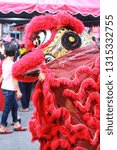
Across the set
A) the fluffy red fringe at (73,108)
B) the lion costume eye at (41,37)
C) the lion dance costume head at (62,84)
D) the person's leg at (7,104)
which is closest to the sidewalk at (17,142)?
the person's leg at (7,104)

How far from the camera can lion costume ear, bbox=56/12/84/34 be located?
326 cm

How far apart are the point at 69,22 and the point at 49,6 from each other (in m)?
4.86

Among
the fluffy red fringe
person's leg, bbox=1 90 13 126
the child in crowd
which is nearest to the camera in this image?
the fluffy red fringe

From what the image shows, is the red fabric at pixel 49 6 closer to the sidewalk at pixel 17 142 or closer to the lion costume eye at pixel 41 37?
the sidewalk at pixel 17 142

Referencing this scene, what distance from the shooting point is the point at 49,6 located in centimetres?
804

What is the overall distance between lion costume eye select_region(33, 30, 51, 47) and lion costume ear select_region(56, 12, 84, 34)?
136 mm

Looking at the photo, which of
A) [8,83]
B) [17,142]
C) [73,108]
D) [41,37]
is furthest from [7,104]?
[73,108]

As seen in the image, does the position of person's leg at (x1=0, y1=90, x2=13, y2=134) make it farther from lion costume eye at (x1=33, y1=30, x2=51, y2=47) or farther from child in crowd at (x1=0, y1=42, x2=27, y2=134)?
lion costume eye at (x1=33, y1=30, x2=51, y2=47)

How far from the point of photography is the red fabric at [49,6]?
25.5 feet

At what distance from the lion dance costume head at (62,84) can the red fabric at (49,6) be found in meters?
4.68

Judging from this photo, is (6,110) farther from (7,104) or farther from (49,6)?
(49,6)

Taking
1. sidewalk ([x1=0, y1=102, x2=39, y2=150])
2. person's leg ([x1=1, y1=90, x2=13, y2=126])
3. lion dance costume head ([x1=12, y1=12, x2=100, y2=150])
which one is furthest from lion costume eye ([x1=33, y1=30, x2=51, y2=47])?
person's leg ([x1=1, y1=90, x2=13, y2=126])

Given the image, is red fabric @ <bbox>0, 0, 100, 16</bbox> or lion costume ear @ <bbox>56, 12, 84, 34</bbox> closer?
lion costume ear @ <bbox>56, 12, 84, 34</bbox>

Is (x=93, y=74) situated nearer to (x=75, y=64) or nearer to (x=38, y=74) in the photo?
(x=75, y=64)
